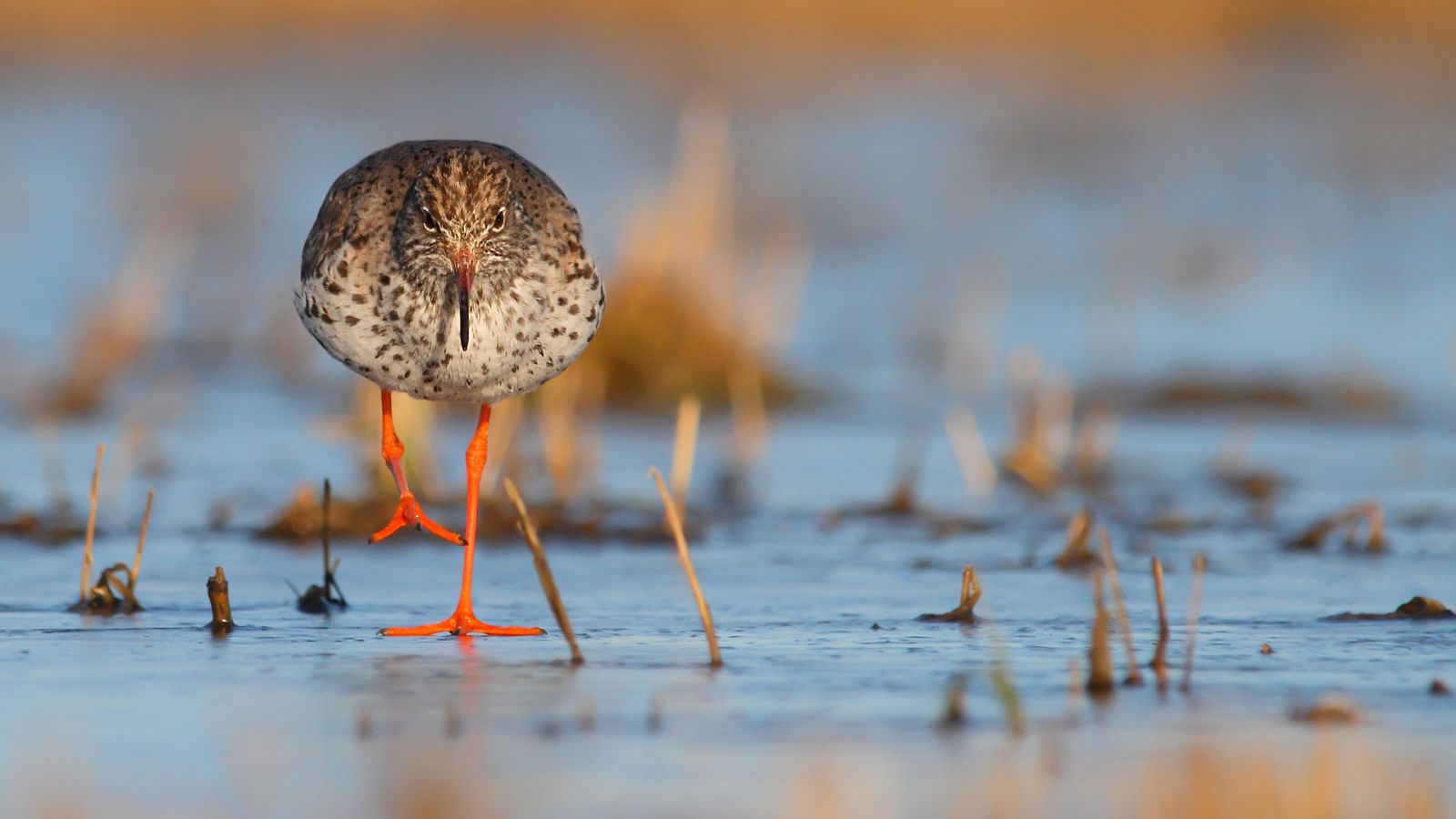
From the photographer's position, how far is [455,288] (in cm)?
739

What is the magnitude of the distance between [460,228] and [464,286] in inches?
8.3

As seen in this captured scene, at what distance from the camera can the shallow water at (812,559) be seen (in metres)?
5.10

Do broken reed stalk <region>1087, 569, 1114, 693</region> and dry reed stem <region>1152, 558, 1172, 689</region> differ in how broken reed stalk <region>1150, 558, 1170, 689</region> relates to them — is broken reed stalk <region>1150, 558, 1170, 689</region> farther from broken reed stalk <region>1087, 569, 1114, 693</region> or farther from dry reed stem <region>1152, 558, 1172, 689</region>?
broken reed stalk <region>1087, 569, 1114, 693</region>

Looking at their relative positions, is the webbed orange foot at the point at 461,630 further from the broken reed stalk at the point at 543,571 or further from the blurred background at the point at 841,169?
the blurred background at the point at 841,169

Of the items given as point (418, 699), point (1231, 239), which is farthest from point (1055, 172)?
Answer: point (418, 699)

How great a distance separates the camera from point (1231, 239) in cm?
1884

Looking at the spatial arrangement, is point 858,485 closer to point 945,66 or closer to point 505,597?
point 505,597

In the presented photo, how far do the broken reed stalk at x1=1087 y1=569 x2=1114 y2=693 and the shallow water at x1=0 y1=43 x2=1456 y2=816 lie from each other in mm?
63

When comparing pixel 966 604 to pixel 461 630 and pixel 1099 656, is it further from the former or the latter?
pixel 461 630

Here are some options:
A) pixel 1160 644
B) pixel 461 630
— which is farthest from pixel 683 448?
pixel 1160 644

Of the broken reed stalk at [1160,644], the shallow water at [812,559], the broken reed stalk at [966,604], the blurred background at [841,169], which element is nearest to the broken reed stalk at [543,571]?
the shallow water at [812,559]

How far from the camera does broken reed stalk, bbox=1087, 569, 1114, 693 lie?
18.0 feet

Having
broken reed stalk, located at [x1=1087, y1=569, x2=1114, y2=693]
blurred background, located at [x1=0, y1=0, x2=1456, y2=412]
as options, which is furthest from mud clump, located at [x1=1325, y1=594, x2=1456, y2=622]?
blurred background, located at [x1=0, y1=0, x2=1456, y2=412]

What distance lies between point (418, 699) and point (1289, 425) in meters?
7.87
